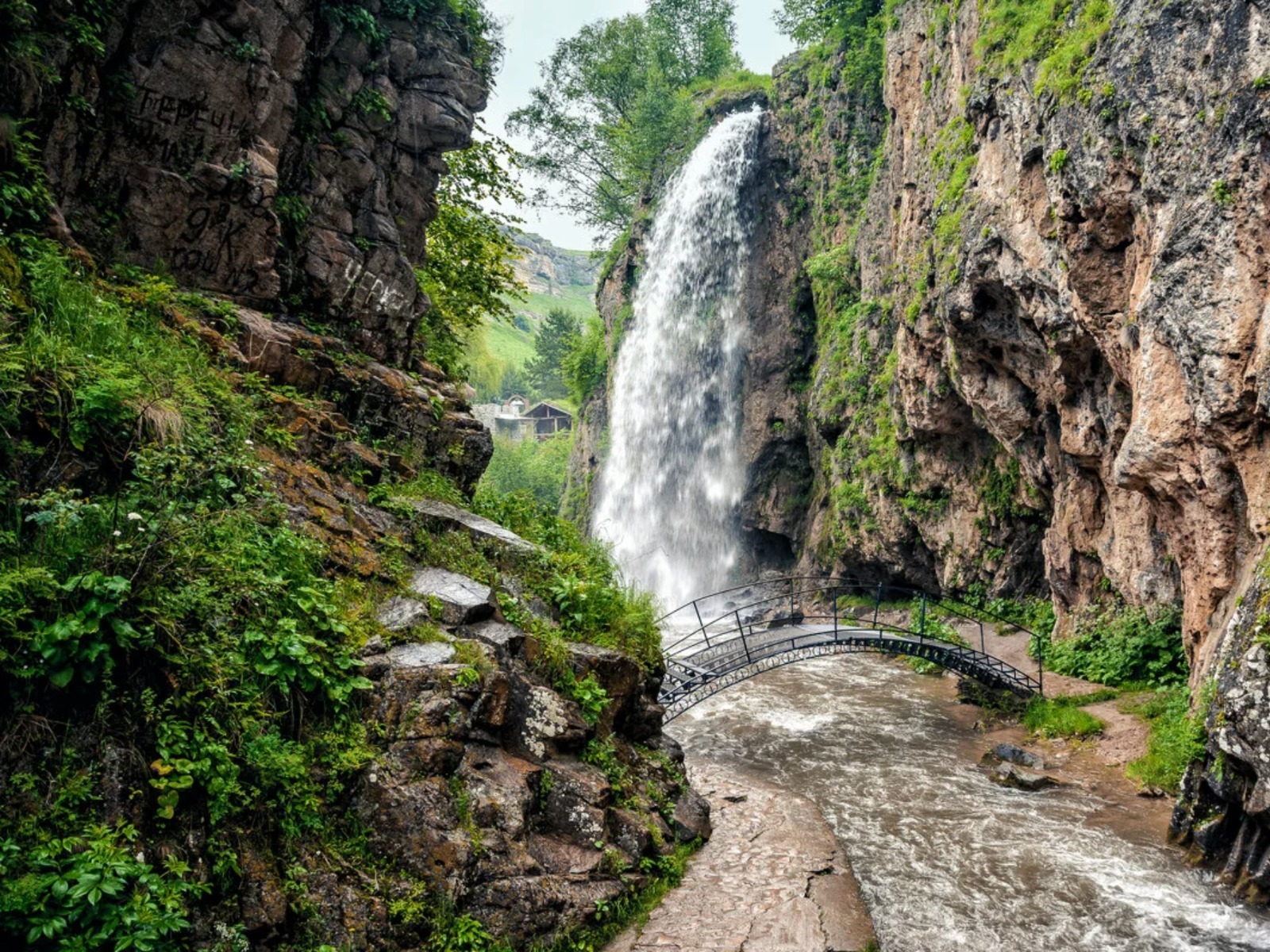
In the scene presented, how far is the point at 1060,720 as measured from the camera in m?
13.5

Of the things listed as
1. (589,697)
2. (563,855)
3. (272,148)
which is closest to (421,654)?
(589,697)

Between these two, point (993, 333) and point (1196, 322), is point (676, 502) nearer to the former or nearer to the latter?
point (993, 333)

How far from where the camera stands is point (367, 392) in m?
10.4

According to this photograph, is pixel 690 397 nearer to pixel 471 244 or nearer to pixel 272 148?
pixel 471 244

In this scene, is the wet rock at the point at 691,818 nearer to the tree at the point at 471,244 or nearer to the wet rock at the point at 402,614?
the wet rock at the point at 402,614

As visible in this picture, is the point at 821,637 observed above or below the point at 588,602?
below

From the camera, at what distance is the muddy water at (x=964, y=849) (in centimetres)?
747

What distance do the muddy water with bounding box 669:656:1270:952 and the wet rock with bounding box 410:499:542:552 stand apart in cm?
578

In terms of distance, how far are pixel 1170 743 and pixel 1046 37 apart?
1303cm

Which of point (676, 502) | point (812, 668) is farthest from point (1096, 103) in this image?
point (676, 502)

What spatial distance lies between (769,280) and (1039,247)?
1590 cm

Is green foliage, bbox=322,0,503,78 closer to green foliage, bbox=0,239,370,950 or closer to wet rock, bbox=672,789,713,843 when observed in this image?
green foliage, bbox=0,239,370,950

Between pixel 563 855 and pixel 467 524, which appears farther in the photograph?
pixel 467 524

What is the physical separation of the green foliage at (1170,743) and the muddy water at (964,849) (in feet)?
3.16
